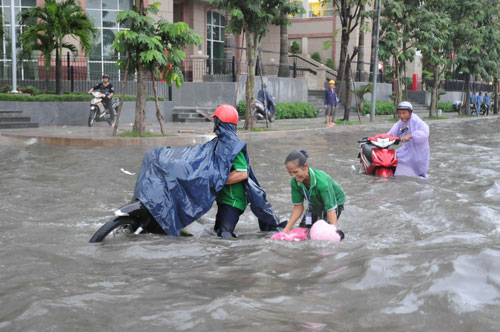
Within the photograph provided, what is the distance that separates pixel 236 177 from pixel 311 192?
0.76m

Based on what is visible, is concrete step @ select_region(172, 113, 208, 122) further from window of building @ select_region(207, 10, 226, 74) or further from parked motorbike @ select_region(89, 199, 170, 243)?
parked motorbike @ select_region(89, 199, 170, 243)

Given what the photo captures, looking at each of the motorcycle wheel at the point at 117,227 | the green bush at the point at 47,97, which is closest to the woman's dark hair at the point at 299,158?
the motorcycle wheel at the point at 117,227

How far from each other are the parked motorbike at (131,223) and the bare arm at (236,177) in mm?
838

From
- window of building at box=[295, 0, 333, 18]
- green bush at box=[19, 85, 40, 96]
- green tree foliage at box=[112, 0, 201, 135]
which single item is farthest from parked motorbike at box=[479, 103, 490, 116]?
green tree foliage at box=[112, 0, 201, 135]

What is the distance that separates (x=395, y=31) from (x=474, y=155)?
1458cm

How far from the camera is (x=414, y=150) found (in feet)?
34.9

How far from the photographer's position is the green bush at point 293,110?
93.2ft

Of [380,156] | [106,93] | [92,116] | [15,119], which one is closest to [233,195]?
[380,156]

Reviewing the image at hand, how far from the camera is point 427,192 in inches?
384

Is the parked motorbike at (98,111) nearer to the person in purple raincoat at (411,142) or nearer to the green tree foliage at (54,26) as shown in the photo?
the green tree foliage at (54,26)

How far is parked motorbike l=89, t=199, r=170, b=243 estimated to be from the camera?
19.2ft

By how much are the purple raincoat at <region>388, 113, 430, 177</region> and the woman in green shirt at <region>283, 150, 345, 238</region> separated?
4.36 metres

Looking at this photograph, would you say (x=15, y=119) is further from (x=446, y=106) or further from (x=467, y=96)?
(x=446, y=106)

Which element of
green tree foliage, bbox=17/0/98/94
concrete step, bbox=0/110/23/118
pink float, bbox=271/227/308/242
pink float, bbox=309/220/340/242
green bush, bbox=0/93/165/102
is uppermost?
green tree foliage, bbox=17/0/98/94
